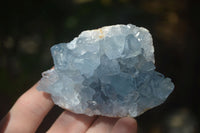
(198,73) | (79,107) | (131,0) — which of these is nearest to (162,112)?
(198,73)

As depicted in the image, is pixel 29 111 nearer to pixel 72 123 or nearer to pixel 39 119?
pixel 39 119

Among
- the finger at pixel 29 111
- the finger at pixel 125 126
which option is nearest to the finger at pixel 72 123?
the finger at pixel 29 111

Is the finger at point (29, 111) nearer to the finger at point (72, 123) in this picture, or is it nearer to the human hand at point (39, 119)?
the human hand at point (39, 119)

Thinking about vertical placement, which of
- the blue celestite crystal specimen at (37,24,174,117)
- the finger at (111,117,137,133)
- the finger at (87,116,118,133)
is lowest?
the finger at (87,116,118,133)

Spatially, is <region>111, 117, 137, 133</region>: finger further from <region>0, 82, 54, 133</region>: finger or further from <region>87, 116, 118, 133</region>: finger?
<region>0, 82, 54, 133</region>: finger

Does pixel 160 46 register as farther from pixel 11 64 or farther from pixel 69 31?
pixel 11 64

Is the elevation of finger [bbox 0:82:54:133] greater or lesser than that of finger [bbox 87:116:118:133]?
greater

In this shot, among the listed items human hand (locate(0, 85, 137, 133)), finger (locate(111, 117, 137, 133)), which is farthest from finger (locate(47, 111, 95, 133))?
finger (locate(111, 117, 137, 133))
